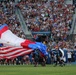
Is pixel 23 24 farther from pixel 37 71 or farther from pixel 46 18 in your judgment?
pixel 37 71

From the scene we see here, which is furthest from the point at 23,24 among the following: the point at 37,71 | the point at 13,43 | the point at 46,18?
the point at 13,43

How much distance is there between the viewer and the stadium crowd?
2191 inches

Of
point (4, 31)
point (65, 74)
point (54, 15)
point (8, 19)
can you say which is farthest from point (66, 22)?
point (65, 74)

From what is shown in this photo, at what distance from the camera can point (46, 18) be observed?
5853 cm

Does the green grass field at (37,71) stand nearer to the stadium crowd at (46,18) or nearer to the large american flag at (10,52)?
the large american flag at (10,52)

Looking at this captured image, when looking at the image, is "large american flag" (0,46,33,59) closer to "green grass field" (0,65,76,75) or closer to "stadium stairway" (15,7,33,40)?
"green grass field" (0,65,76,75)

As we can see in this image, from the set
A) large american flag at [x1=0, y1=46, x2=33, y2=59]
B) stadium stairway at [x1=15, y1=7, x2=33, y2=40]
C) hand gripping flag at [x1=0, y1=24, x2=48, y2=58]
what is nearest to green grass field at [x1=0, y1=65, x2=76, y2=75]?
large american flag at [x1=0, y1=46, x2=33, y2=59]

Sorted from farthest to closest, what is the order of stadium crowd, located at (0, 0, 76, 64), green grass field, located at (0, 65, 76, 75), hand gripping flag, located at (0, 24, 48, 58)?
stadium crowd, located at (0, 0, 76, 64) → hand gripping flag, located at (0, 24, 48, 58) → green grass field, located at (0, 65, 76, 75)

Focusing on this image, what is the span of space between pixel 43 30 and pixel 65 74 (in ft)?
92.0

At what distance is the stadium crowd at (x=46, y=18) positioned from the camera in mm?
55656

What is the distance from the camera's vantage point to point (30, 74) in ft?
94.6

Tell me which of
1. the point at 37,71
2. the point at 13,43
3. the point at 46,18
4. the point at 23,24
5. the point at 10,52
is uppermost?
the point at 13,43

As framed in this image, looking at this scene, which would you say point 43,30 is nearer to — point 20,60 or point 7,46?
point 20,60

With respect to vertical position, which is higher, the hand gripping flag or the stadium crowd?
the hand gripping flag
